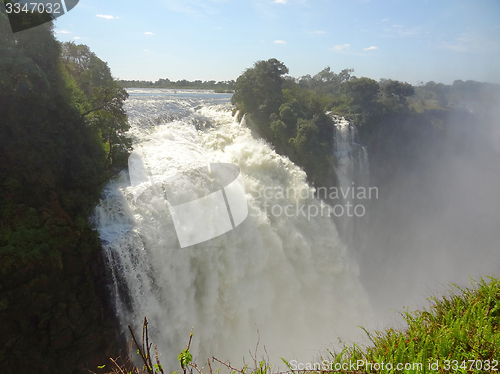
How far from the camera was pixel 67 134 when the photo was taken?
29.0 ft

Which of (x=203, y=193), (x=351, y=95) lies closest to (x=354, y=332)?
(x=203, y=193)

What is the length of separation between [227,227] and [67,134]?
19.4 feet

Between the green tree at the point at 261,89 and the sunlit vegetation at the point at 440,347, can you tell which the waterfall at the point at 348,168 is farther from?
the sunlit vegetation at the point at 440,347

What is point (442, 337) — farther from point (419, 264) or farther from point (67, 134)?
point (419, 264)

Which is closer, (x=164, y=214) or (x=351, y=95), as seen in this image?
(x=164, y=214)

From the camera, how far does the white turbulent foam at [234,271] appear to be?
789 centimetres

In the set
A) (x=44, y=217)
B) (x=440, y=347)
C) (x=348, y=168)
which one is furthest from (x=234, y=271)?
(x=348, y=168)

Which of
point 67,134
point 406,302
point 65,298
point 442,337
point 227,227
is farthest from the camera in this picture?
point 406,302

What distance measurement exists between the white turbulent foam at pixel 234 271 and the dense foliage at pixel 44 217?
712 millimetres

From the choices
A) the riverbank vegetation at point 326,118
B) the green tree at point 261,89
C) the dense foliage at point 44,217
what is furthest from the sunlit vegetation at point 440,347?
the green tree at point 261,89

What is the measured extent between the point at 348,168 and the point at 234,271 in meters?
12.7

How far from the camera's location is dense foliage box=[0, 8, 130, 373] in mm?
6316

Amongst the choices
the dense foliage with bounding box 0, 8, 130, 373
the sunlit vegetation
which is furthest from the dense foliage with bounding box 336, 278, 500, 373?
the dense foliage with bounding box 0, 8, 130, 373

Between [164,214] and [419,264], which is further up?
[164,214]
